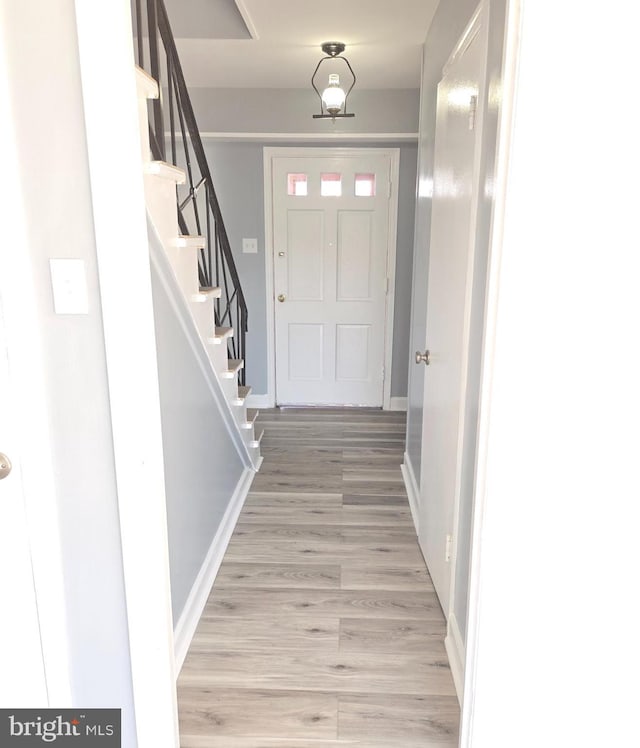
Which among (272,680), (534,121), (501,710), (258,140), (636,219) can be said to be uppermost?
(258,140)

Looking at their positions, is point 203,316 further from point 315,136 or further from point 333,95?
point 315,136

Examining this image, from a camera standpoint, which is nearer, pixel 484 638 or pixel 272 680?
pixel 484 638

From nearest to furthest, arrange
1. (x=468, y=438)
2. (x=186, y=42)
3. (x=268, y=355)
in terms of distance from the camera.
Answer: (x=468, y=438)
(x=186, y=42)
(x=268, y=355)

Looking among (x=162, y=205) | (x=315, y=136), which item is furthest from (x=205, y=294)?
(x=315, y=136)

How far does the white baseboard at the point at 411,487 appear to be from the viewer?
2.79 meters

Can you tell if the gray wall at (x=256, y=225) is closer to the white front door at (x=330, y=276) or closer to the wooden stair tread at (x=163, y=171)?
the white front door at (x=330, y=276)

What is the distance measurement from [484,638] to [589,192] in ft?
3.39

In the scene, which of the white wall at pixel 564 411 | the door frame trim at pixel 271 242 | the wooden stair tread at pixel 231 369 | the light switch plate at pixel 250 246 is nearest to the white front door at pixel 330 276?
the door frame trim at pixel 271 242

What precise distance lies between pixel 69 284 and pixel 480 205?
1100 mm

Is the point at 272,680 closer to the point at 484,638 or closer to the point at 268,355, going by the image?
the point at 484,638

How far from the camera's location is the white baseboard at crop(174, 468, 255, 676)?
1.89m

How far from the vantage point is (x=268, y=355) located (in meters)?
4.55

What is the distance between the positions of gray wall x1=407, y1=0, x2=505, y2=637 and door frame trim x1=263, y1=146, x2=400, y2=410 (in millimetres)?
1242

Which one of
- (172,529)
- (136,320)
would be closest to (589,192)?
(136,320)
